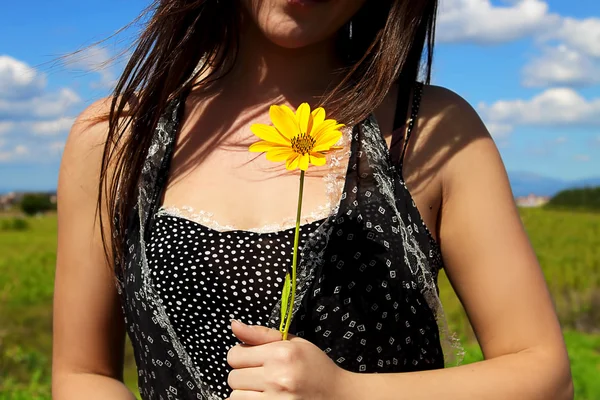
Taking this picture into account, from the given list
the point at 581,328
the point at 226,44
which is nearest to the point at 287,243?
the point at 226,44

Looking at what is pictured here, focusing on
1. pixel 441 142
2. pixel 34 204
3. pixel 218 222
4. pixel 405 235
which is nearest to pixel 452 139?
pixel 441 142

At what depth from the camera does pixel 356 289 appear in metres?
1.37

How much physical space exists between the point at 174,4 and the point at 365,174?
1.84ft

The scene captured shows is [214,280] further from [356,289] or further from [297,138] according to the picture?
[297,138]

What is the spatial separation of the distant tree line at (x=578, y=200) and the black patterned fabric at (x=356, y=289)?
2279 cm

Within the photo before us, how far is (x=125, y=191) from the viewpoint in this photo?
5.00ft

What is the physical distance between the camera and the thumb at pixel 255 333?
1104 millimetres

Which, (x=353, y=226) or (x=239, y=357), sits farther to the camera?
(x=353, y=226)

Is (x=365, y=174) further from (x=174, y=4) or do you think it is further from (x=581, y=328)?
(x=581, y=328)

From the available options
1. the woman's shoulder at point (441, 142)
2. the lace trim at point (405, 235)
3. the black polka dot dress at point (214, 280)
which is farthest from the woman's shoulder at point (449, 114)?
the black polka dot dress at point (214, 280)

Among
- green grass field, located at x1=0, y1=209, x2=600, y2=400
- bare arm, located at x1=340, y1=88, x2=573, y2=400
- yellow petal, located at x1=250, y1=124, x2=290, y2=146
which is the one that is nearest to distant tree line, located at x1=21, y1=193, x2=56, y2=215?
green grass field, located at x1=0, y1=209, x2=600, y2=400

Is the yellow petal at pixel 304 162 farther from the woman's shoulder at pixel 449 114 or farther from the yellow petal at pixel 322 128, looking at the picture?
the woman's shoulder at pixel 449 114

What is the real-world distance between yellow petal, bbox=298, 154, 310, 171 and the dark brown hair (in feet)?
1.65

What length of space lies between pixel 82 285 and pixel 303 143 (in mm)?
805
